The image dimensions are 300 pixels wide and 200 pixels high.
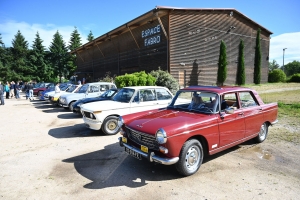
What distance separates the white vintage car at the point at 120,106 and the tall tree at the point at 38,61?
1814 inches

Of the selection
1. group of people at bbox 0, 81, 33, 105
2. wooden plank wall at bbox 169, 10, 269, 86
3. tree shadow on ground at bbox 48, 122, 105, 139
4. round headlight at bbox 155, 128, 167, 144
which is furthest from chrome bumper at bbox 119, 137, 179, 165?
group of people at bbox 0, 81, 33, 105

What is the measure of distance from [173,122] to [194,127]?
0.41 m

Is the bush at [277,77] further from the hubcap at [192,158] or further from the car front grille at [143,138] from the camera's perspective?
the car front grille at [143,138]

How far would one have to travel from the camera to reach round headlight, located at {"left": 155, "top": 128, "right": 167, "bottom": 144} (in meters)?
3.51

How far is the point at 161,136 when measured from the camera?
354cm

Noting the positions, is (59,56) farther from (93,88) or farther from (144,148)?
(144,148)

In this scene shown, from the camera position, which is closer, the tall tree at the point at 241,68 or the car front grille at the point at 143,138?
the car front grille at the point at 143,138

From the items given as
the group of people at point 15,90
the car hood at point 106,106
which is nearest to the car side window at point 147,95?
the car hood at point 106,106

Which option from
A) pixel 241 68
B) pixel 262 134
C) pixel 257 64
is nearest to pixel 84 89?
pixel 262 134

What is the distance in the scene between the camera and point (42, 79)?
155ft

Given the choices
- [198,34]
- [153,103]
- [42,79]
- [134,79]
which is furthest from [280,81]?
[42,79]

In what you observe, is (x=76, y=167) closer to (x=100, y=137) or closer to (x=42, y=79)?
(x=100, y=137)

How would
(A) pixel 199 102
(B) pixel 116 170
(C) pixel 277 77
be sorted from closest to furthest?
(B) pixel 116 170 → (A) pixel 199 102 → (C) pixel 277 77

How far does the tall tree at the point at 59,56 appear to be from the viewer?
2025 inches
